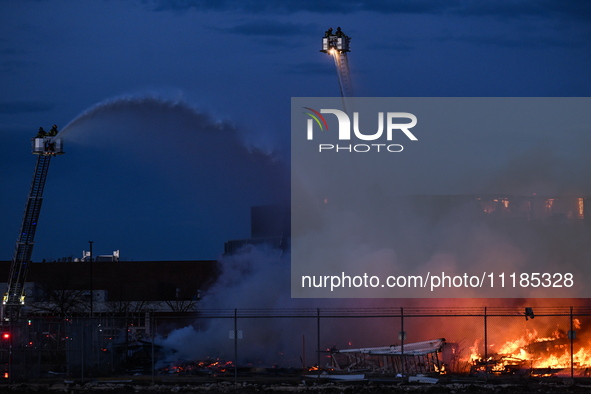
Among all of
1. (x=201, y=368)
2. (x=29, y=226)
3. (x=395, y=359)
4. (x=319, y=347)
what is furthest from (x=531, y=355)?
(x=29, y=226)

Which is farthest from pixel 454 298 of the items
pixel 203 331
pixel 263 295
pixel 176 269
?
pixel 176 269

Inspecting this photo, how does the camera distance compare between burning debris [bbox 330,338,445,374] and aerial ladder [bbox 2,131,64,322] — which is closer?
burning debris [bbox 330,338,445,374]

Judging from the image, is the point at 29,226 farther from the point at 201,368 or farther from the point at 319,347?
the point at 319,347

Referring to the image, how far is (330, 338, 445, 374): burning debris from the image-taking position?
31.1m

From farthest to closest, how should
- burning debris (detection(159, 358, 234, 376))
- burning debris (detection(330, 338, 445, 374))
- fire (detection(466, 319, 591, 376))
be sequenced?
burning debris (detection(330, 338, 445, 374)) < fire (detection(466, 319, 591, 376)) < burning debris (detection(159, 358, 234, 376))

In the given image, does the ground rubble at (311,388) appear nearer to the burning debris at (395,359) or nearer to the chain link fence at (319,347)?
the chain link fence at (319,347)

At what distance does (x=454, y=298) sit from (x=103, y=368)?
1942cm

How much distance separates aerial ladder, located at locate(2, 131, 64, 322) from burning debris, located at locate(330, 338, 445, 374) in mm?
20009

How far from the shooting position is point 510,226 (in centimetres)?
4491

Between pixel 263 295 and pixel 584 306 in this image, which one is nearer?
pixel 584 306

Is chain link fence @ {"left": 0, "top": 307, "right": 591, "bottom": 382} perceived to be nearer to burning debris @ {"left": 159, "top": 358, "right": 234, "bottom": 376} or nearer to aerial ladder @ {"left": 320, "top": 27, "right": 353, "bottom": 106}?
burning debris @ {"left": 159, "top": 358, "right": 234, "bottom": 376}

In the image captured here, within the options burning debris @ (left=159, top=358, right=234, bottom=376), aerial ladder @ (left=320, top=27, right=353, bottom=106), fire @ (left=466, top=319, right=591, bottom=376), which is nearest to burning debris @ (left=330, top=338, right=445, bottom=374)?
fire @ (left=466, top=319, right=591, bottom=376)

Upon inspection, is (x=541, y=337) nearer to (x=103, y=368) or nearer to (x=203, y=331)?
(x=203, y=331)

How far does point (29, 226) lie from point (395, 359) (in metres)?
23.1
